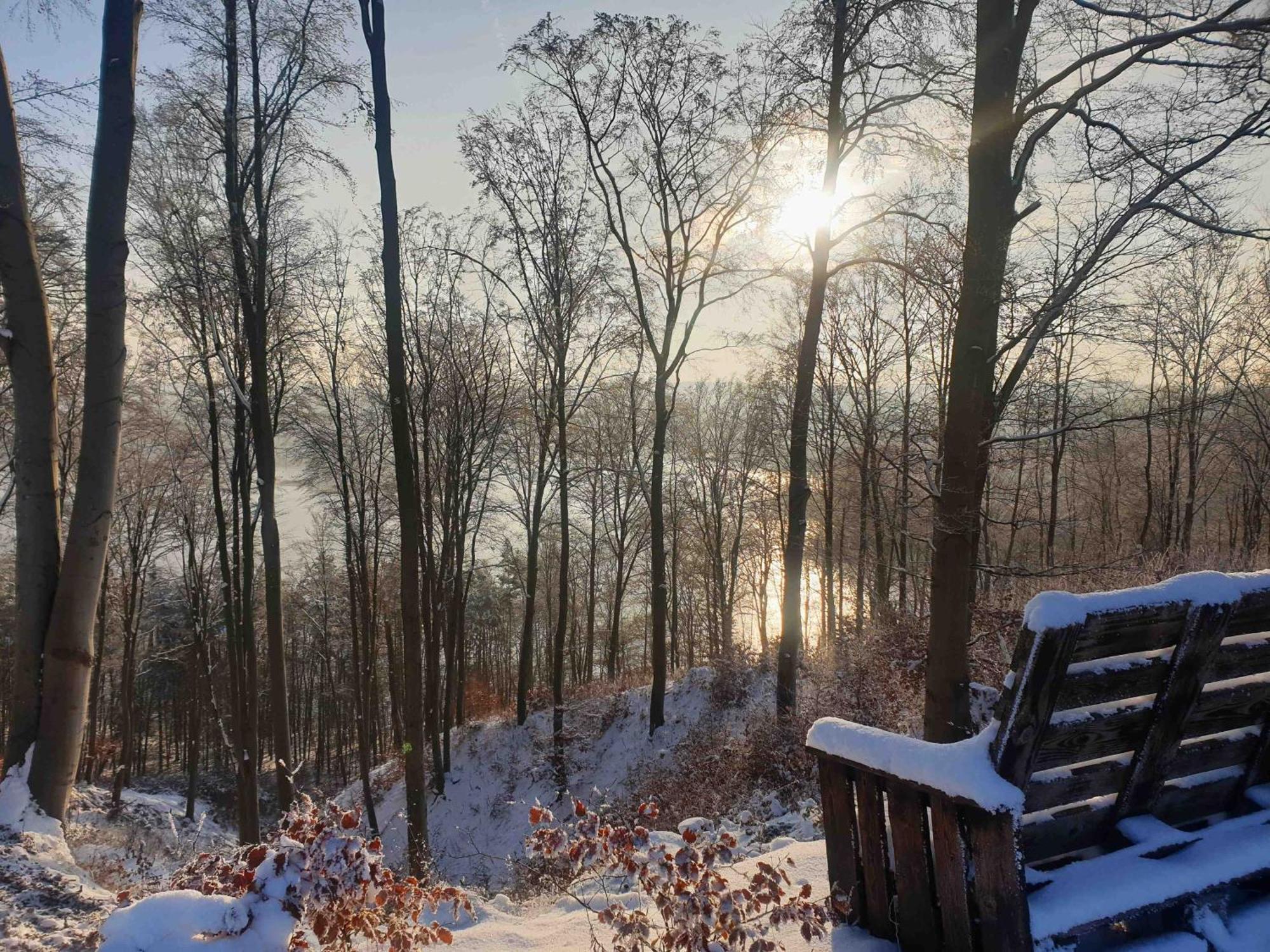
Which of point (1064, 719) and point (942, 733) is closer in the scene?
point (1064, 719)

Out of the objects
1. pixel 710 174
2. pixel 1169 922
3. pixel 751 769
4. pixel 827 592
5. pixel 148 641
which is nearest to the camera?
pixel 1169 922

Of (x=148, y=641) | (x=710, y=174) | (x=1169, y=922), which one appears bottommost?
(x=148, y=641)

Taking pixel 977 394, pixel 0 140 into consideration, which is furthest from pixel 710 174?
pixel 0 140

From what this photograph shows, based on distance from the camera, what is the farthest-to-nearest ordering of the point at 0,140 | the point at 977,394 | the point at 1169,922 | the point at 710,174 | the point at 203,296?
the point at 710,174, the point at 203,296, the point at 977,394, the point at 0,140, the point at 1169,922

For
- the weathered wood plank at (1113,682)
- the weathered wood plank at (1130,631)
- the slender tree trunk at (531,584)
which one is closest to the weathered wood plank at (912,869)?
the weathered wood plank at (1113,682)

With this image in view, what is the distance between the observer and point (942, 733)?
5309 mm

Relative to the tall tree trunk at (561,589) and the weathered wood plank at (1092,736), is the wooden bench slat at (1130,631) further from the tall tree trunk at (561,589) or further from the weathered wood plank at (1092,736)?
the tall tree trunk at (561,589)

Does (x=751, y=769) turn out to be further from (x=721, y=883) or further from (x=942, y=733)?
(x=721, y=883)

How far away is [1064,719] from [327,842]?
2539mm

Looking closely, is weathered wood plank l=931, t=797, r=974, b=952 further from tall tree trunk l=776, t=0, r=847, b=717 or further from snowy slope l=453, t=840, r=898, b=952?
tall tree trunk l=776, t=0, r=847, b=717

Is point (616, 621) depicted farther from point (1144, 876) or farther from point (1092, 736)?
point (1092, 736)

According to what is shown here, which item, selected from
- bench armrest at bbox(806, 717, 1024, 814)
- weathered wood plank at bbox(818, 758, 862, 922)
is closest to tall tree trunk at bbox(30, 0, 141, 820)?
weathered wood plank at bbox(818, 758, 862, 922)

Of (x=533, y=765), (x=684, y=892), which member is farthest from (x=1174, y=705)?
(x=533, y=765)

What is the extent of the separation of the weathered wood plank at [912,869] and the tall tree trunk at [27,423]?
550 centimetres
